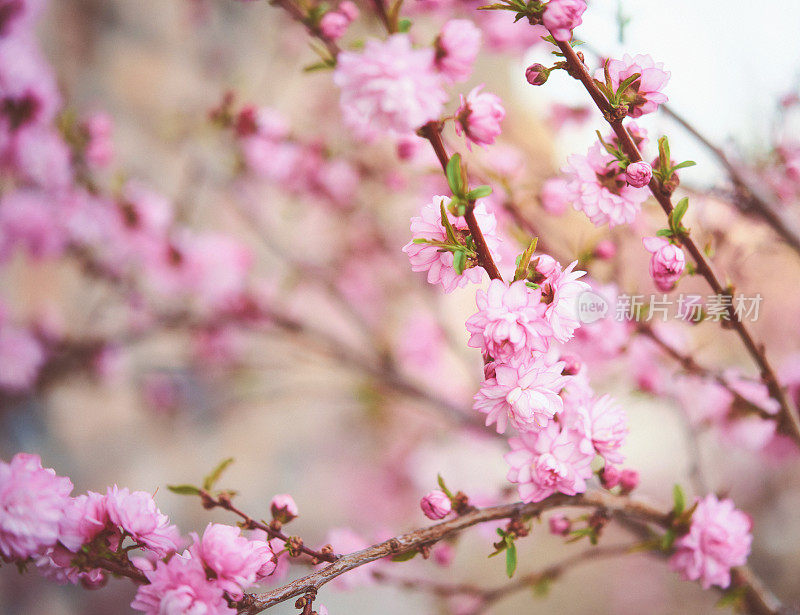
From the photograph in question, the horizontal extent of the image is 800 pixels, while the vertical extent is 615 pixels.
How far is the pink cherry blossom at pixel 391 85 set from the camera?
1.33 feet

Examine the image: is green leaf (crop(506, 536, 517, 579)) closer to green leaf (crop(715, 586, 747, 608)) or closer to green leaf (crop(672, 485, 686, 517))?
green leaf (crop(672, 485, 686, 517))

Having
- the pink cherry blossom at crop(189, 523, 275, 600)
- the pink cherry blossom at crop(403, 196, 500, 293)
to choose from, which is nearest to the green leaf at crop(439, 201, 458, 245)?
the pink cherry blossom at crop(403, 196, 500, 293)

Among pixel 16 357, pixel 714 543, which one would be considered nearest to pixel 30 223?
pixel 16 357

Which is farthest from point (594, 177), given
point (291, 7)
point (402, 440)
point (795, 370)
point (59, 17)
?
point (59, 17)

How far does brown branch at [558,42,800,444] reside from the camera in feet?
1.54

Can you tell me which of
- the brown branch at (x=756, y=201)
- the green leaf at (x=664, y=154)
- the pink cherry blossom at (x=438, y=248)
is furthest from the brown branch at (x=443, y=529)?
the brown branch at (x=756, y=201)

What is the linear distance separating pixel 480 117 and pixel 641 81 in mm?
149

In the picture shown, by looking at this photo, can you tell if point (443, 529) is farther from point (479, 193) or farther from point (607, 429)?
point (479, 193)

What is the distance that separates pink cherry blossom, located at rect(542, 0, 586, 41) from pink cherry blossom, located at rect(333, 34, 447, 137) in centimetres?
11

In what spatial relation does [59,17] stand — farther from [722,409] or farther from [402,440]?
[722,409]

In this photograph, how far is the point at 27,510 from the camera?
47cm

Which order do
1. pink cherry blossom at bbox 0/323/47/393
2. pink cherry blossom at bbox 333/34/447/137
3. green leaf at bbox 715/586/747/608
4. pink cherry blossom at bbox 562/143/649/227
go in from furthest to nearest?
pink cherry blossom at bbox 0/323/47/393 < green leaf at bbox 715/586/747/608 < pink cherry blossom at bbox 562/143/649/227 < pink cherry blossom at bbox 333/34/447/137

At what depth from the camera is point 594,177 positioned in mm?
509

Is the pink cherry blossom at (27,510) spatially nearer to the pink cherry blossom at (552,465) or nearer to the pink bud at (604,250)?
the pink cherry blossom at (552,465)
